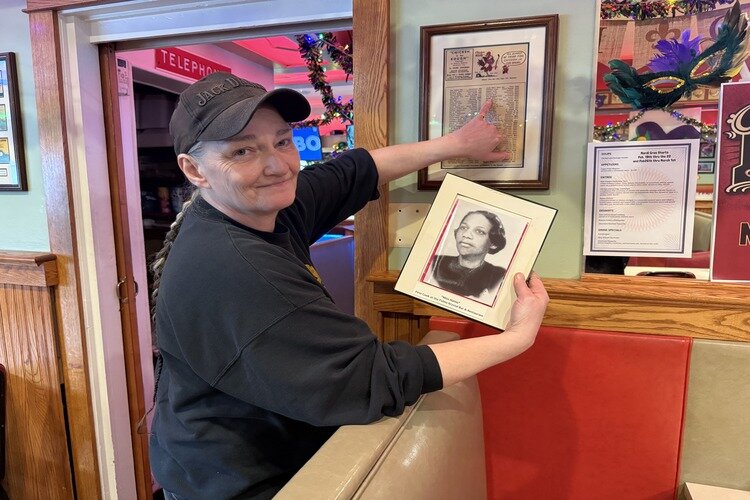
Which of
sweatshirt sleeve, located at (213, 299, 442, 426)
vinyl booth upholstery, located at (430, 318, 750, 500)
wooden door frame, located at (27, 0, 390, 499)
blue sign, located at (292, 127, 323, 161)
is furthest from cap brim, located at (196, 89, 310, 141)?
blue sign, located at (292, 127, 323, 161)

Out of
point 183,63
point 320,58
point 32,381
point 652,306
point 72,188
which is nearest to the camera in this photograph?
point 652,306

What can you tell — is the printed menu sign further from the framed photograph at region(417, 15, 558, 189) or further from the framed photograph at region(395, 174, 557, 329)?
the framed photograph at region(395, 174, 557, 329)

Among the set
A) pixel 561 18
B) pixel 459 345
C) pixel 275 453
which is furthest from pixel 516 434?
pixel 561 18

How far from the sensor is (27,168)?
176 centimetres

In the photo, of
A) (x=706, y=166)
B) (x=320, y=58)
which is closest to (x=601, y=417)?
(x=706, y=166)

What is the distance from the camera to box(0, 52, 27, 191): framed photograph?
171 centimetres

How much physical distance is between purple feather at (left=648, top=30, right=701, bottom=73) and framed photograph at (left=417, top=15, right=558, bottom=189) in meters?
0.24

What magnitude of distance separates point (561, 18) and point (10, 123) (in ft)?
5.99

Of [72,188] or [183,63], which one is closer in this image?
[72,188]

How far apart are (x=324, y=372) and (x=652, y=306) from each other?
2.85 feet

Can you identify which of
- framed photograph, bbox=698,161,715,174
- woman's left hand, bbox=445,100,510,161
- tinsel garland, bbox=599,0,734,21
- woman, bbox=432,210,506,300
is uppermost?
tinsel garland, bbox=599,0,734,21

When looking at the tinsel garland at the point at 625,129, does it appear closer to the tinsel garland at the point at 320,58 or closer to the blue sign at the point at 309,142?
the tinsel garland at the point at 320,58

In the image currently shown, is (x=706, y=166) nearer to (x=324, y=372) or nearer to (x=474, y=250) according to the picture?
(x=474, y=250)

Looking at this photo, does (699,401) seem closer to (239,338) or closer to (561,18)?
(561,18)
